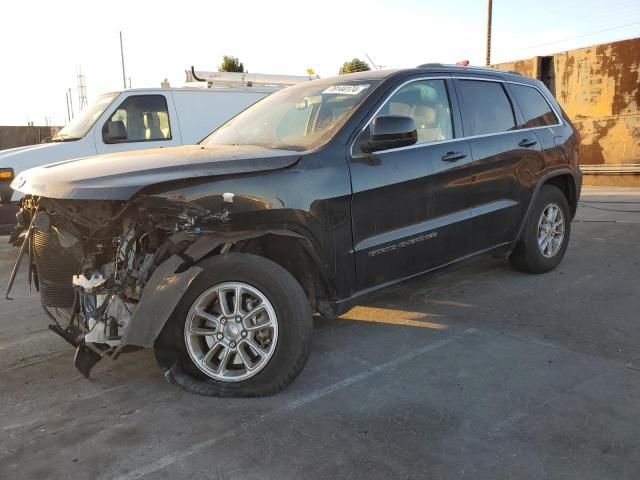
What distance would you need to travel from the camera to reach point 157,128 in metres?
7.94

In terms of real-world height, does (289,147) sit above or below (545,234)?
above

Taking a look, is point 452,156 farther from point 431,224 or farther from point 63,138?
point 63,138

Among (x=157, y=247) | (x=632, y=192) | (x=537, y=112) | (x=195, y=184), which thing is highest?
(x=537, y=112)

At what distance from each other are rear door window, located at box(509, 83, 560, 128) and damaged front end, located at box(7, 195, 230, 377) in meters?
3.51

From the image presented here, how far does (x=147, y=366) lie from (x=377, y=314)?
1899 millimetres

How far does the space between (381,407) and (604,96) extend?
14689mm

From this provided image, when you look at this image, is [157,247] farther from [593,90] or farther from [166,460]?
[593,90]

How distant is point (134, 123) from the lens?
773 cm

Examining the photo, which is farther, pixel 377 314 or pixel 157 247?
pixel 377 314

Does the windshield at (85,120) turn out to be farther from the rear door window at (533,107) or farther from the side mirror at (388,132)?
the rear door window at (533,107)

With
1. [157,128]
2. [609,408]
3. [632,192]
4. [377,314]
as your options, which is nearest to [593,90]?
[632,192]

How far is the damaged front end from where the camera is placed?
2.95 metres

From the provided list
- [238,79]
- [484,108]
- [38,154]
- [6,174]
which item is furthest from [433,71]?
[238,79]

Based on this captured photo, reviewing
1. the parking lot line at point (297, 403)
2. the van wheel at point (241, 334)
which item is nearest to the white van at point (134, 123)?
the van wheel at point (241, 334)
